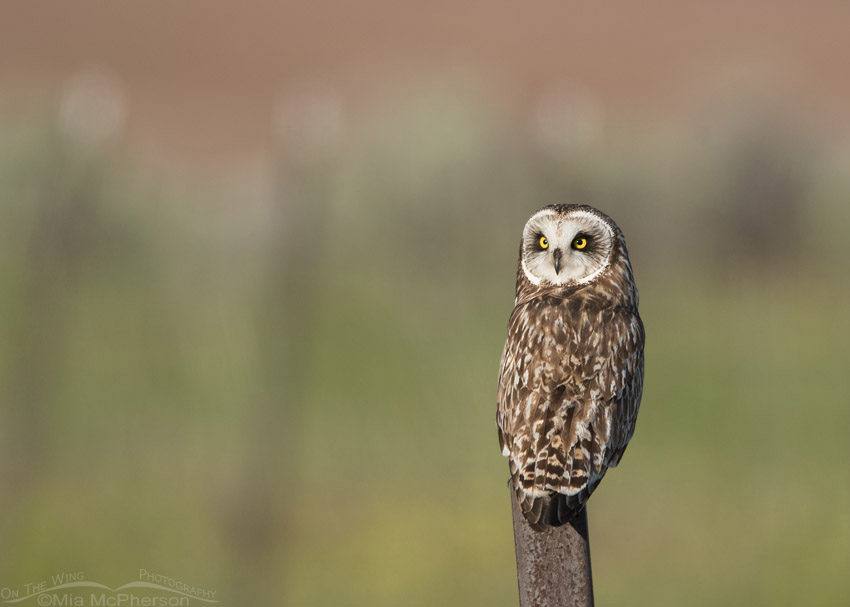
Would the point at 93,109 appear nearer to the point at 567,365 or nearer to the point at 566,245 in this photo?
the point at 566,245

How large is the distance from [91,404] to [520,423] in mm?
6714

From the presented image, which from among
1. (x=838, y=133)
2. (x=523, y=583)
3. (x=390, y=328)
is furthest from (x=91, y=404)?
(x=838, y=133)

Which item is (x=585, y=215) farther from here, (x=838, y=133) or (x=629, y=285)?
(x=838, y=133)

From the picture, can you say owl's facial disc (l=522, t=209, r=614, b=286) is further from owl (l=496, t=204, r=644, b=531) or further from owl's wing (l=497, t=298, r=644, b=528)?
owl's wing (l=497, t=298, r=644, b=528)

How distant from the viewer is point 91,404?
31.6ft

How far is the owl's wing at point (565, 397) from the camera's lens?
3.67m

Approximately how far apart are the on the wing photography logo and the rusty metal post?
15.2ft

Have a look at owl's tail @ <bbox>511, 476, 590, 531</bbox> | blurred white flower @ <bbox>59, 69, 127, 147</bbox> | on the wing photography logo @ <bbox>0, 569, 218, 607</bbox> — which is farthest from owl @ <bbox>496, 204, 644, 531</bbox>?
on the wing photography logo @ <bbox>0, 569, 218, 607</bbox>

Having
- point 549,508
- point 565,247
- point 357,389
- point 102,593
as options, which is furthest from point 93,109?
point 549,508

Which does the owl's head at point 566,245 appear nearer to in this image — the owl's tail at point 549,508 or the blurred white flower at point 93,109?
the owl's tail at point 549,508

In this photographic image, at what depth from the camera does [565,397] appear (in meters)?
4.00

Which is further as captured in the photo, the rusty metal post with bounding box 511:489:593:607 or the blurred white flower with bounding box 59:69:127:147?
the blurred white flower with bounding box 59:69:127:147

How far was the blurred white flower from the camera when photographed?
272 inches

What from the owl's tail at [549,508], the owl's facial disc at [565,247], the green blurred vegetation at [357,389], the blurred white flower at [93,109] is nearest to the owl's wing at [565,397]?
the owl's tail at [549,508]
